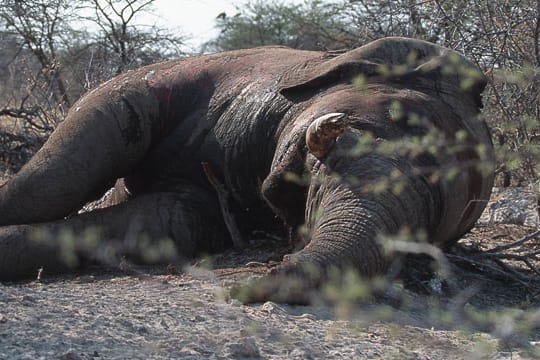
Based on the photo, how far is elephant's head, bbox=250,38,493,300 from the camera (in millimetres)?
3980

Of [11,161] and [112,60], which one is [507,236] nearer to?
[11,161]

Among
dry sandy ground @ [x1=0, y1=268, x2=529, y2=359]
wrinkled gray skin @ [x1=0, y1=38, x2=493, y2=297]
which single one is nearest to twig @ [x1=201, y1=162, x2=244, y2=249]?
wrinkled gray skin @ [x1=0, y1=38, x2=493, y2=297]

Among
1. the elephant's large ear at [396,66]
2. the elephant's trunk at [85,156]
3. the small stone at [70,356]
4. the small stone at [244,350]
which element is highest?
the elephant's large ear at [396,66]

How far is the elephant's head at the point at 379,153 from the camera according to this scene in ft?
13.1

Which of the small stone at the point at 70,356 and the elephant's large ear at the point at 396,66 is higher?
the elephant's large ear at the point at 396,66

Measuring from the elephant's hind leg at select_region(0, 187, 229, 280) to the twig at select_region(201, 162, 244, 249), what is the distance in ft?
0.36

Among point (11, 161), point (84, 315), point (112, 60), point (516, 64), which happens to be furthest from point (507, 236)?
point (112, 60)

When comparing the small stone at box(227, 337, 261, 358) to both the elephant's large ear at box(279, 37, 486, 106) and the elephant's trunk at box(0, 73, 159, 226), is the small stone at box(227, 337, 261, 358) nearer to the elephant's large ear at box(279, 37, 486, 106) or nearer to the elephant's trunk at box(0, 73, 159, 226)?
the elephant's large ear at box(279, 37, 486, 106)

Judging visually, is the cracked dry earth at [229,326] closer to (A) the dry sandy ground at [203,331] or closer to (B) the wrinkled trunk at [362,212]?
(A) the dry sandy ground at [203,331]

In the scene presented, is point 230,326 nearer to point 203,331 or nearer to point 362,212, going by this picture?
point 203,331

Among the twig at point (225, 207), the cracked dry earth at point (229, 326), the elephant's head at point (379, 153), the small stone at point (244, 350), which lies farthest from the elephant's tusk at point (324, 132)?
the small stone at point (244, 350)

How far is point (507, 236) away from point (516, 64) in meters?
1.12

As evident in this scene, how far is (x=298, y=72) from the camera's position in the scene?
5.50 meters

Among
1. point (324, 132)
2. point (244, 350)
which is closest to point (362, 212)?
point (324, 132)
